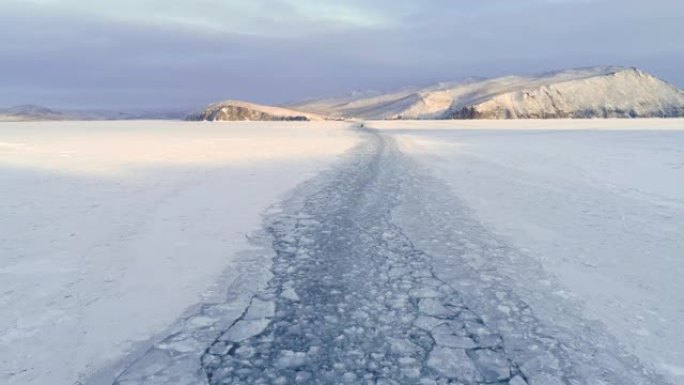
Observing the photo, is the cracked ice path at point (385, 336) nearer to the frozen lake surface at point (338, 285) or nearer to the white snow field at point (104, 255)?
the frozen lake surface at point (338, 285)

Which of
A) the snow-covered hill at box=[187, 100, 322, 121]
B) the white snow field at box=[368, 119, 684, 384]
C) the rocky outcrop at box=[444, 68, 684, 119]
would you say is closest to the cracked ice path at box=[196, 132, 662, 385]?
the white snow field at box=[368, 119, 684, 384]

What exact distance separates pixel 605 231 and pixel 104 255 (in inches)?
268

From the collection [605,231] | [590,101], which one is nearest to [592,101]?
[590,101]

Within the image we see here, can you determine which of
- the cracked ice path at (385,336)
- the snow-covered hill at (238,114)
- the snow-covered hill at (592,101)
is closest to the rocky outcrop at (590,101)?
the snow-covered hill at (592,101)

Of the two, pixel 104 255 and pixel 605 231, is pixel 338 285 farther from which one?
pixel 605 231

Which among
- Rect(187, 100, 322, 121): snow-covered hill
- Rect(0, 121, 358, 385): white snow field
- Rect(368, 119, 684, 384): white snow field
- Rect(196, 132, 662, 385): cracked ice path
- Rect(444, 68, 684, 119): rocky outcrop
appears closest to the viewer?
Rect(196, 132, 662, 385): cracked ice path

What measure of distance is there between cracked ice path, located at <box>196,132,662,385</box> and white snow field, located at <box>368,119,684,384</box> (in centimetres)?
51

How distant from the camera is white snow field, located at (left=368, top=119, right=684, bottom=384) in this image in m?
4.42

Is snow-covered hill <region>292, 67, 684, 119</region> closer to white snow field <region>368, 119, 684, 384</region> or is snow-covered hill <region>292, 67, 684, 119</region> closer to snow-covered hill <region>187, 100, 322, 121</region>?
snow-covered hill <region>187, 100, 322, 121</region>

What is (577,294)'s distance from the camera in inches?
198

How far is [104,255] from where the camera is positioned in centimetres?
586

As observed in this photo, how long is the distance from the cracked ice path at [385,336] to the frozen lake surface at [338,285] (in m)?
0.02

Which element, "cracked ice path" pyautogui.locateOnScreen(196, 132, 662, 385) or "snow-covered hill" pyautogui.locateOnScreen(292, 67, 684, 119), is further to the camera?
"snow-covered hill" pyautogui.locateOnScreen(292, 67, 684, 119)

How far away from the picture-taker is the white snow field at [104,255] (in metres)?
3.81
